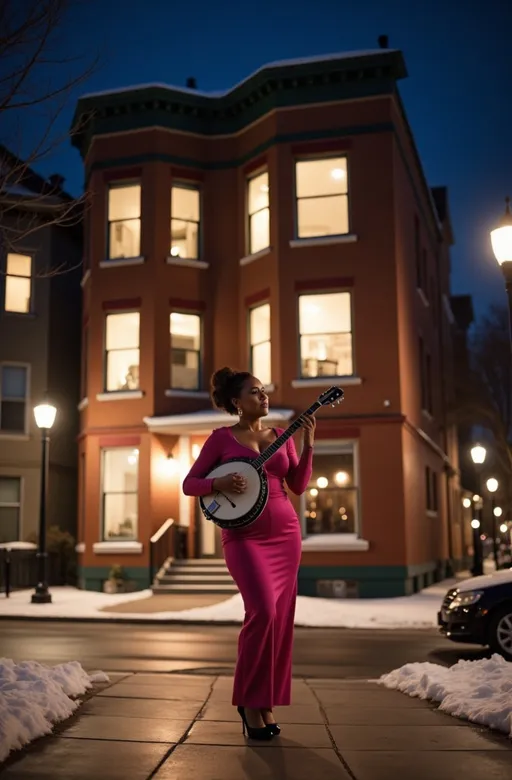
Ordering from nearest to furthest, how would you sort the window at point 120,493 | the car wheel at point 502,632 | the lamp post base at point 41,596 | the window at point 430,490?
the car wheel at point 502,632 → the lamp post base at point 41,596 → the window at point 120,493 → the window at point 430,490

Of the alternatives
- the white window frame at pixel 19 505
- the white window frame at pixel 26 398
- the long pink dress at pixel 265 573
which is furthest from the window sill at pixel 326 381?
the long pink dress at pixel 265 573

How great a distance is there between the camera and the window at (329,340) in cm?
2222

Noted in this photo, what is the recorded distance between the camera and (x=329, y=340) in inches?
875

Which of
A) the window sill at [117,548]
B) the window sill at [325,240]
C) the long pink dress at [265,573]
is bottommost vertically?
the window sill at [117,548]

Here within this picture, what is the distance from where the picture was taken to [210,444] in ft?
19.0

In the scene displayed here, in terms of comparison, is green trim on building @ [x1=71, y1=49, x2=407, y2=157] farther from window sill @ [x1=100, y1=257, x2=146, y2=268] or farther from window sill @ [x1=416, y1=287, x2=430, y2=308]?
window sill @ [x1=416, y1=287, x2=430, y2=308]

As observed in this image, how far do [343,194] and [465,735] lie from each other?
1849cm

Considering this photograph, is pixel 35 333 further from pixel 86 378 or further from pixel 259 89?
pixel 259 89

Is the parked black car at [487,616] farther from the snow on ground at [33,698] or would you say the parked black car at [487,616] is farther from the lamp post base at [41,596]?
the lamp post base at [41,596]

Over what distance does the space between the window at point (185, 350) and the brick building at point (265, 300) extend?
39 millimetres

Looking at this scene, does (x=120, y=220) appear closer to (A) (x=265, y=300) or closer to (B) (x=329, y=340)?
(A) (x=265, y=300)

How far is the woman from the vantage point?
5.29m

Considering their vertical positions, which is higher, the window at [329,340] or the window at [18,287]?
the window at [18,287]

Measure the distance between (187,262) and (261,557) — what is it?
1902cm
